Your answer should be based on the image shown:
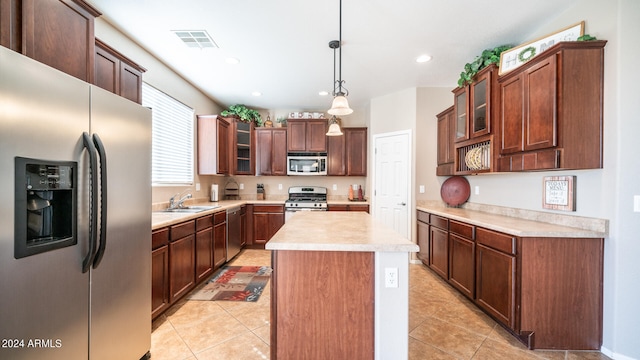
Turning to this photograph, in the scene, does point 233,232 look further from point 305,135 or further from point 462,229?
point 462,229

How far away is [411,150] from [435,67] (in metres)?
1.20

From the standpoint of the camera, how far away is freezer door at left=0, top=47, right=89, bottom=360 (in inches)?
36.7

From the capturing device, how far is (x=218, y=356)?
1.82 meters

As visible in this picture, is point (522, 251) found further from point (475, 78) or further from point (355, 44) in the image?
point (355, 44)

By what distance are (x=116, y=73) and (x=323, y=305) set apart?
2.24 m

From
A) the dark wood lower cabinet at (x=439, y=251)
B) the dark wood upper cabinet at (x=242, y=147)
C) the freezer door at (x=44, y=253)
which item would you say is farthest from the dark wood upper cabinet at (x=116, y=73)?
the dark wood lower cabinet at (x=439, y=251)

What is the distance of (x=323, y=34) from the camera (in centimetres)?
248

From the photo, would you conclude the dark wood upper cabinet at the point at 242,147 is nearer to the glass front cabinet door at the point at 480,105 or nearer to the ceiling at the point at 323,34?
the ceiling at the point at 323,34

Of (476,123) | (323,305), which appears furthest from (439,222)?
(323,305)

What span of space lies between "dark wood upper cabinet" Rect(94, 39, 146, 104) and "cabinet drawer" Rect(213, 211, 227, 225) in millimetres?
1651

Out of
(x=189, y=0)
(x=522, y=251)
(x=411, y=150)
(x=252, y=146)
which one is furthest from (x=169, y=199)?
(x=522, y=251)

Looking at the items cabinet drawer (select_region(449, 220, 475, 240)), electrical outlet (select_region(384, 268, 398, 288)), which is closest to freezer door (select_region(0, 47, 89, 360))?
electrical outlet (select_region(384, 268, 398, 288))

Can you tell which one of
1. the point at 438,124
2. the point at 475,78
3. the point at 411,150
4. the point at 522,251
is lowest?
the point at 522,251

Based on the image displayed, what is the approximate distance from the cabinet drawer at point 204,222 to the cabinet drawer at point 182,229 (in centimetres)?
8
